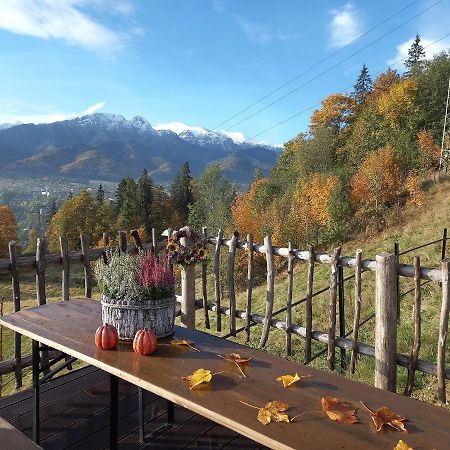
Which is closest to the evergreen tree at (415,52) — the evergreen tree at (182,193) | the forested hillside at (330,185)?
the forested hillside at (330,185)

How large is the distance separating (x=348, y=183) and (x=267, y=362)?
31895mm

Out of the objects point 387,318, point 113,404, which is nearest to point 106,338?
point 113,404

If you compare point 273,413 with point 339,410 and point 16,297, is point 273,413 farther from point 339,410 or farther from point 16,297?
point 16,297

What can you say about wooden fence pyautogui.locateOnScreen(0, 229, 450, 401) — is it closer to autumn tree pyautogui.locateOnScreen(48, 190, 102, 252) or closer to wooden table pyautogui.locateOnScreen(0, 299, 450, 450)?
wooden table pyautogui.locateOnScreen(0, 299, 450, 450)

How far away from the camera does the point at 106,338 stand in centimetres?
229

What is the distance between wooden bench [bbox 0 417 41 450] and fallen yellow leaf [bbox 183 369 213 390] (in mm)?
844

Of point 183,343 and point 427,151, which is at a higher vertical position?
point 427,151

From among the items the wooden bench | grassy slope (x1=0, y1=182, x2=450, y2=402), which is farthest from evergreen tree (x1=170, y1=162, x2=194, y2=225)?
the wooden bench

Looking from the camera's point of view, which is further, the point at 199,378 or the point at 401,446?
the point at 199,378

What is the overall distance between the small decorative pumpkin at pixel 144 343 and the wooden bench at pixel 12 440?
2.13 ft

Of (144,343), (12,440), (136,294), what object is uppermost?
(136,294)

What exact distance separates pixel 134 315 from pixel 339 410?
121 centimetres

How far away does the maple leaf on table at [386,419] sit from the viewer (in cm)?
159

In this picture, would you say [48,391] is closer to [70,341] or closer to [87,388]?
[87,388]
